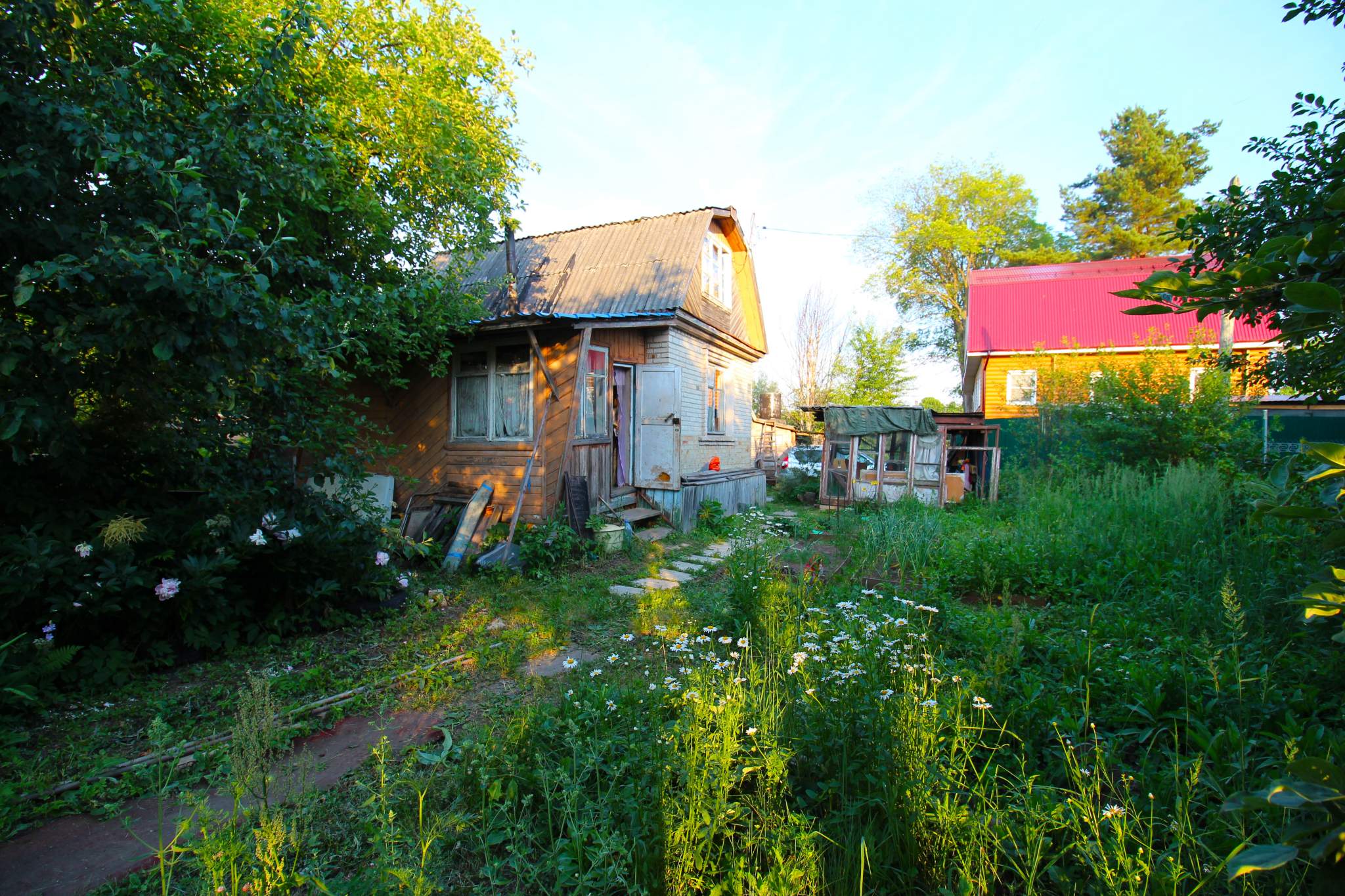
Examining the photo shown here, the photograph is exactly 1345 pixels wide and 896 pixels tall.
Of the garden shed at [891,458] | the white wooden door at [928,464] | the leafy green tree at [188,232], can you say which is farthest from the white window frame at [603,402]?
the white wooden door at [928,464]

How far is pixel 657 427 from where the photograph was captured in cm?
952

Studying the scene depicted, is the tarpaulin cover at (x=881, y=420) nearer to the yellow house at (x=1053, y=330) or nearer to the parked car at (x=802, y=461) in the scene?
the parked car at (x=802, y=461)

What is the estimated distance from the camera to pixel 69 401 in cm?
341

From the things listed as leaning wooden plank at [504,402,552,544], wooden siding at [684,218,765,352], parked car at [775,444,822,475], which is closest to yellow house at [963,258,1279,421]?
parked car at [775,444,822,475]

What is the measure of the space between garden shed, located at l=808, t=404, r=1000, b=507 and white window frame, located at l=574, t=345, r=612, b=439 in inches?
221

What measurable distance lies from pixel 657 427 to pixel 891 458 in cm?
650

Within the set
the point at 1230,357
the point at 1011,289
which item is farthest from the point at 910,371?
the point at 1230,357

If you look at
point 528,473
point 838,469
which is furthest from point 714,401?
point 528,473

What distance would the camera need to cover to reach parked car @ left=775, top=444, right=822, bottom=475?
630 inches

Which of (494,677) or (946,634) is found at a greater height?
(946,634)

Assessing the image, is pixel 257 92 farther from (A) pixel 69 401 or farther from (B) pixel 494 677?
(B) pixel 494 677

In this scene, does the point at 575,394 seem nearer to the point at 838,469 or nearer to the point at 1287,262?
the point at 1287,262

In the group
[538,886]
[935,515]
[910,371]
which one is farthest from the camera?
[910,371]

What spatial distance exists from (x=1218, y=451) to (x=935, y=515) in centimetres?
393
